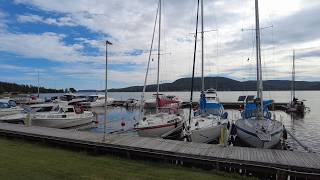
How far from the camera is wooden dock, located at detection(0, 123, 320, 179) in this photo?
45.0 feet

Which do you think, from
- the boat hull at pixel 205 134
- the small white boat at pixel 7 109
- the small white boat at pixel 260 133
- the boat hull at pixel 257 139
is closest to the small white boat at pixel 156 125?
the boat hull at pixel 205 134

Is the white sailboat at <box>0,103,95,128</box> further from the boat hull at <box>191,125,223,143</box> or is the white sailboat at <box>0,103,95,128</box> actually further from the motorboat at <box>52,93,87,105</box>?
the motorboat at <box>52,93,87,105</box>

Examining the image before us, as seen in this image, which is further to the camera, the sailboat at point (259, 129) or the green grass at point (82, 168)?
the sailboat at point (259, 129)

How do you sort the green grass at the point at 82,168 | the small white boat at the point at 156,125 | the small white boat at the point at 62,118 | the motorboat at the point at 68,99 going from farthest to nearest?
1. the motorboat at the point at 68,99
2. the small white boat at the point at 62,118
3. the small white boat at the point at 156,125
4. the green grass at the point at 82,168

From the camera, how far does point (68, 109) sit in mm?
36938

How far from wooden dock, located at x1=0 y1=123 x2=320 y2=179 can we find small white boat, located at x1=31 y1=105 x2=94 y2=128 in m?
12.9

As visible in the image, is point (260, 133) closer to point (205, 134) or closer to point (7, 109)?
point (205, 134)

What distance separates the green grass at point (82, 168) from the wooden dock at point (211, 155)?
0.54 metres

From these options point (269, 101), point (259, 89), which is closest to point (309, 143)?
point (269, 101)

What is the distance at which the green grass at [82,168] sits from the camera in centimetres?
1259

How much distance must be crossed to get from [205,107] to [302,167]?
17.3 metres

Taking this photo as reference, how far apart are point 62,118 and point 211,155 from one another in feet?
76.7

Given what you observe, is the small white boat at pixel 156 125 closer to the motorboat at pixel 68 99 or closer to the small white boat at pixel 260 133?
the small white boat at pixel 260 133

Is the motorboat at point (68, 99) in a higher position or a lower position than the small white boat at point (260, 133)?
higher
